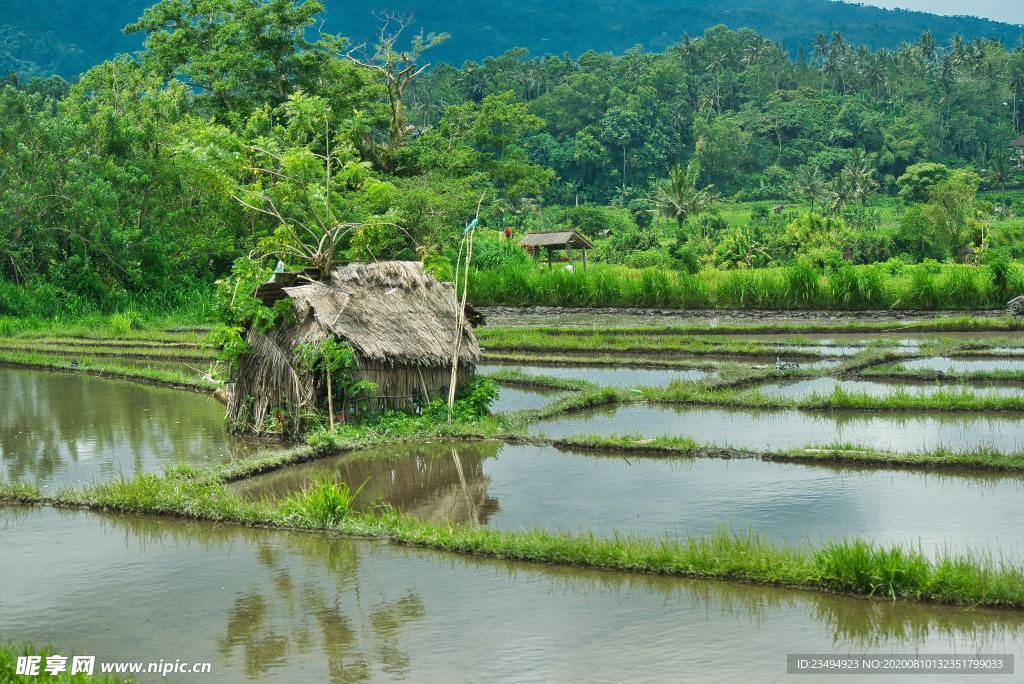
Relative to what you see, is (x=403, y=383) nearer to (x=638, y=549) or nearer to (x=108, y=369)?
(x=638, y=549)

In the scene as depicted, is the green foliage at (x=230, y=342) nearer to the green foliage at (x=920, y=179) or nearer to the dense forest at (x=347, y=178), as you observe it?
the dense forest at (x=347, y=178)

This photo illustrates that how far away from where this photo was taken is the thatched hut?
11.8 m

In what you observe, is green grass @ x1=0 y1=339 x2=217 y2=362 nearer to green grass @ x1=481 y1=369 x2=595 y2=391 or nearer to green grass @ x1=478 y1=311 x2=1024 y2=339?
green grass @ x1=478 y1=311 x2=1024 y2=339

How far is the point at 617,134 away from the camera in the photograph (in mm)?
68500

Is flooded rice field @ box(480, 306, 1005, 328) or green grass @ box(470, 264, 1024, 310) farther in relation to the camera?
green grass @ box(470, 264, 1024, 310)

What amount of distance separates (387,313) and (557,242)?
21437 mm

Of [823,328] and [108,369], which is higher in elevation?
[108,369]

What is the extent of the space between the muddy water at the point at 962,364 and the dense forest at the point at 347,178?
292 inches

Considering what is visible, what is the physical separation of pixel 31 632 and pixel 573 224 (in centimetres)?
4338

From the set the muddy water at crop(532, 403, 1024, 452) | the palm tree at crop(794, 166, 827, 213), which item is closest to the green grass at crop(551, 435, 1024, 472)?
the muddy water at crop(532, 403, 1024, 452)

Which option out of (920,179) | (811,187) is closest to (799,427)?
(811,187)

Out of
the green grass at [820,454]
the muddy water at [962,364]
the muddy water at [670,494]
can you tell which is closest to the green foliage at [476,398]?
the muddy water at [670,494]

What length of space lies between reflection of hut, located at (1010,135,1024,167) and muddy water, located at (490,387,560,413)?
199ft

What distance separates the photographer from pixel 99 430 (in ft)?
42.9
